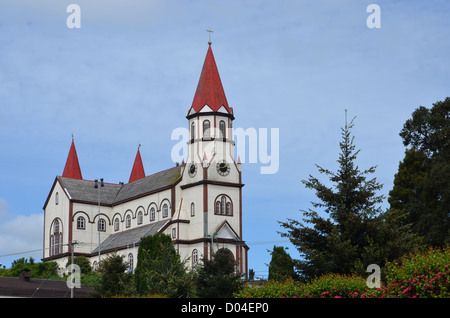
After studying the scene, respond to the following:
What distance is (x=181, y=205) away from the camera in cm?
7925

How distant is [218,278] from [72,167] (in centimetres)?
6924

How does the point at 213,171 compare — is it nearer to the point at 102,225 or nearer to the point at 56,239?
the point at 102,225

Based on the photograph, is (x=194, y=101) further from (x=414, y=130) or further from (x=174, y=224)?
(x=414, y=130)

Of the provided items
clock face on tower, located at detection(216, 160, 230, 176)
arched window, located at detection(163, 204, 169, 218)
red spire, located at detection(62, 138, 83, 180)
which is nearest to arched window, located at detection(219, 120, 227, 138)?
clock face on tower, located at detection(216, 160, 230, 176)

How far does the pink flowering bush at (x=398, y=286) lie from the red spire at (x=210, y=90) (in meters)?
50.2

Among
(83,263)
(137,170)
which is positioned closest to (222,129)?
(83,263)

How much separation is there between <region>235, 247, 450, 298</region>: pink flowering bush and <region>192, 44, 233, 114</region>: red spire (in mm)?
50212

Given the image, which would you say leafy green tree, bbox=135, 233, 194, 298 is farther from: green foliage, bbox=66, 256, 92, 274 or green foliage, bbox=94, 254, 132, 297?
green foliage, bbox=66, 256, 92, 274

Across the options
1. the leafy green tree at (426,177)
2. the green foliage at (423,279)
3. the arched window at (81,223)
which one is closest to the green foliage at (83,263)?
the arched window at (81,223)

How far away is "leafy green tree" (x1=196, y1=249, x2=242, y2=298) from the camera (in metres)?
36.7

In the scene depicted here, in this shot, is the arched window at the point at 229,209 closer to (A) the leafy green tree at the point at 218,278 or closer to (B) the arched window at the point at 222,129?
(B) the arched window at the point at 222,129

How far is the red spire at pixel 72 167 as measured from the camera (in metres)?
103
